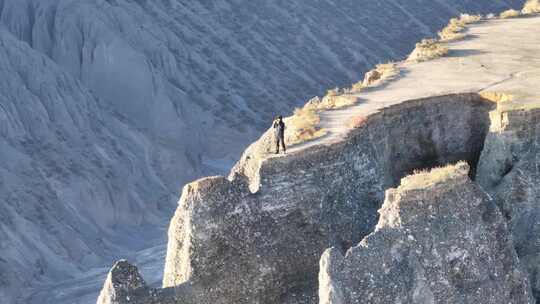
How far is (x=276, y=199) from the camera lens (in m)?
15.7

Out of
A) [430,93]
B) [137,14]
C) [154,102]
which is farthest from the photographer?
[137,14]

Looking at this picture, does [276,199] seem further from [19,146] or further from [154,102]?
[154,102]

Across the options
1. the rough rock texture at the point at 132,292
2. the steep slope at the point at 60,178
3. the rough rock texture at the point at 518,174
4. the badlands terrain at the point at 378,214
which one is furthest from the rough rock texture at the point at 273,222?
the steep slope at the point at 60,178

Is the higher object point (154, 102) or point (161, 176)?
point (154, 102)

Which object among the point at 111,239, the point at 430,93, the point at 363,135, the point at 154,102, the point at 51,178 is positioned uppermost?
the point at 154,102

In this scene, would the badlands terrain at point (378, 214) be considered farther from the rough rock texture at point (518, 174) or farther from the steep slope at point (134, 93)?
the steep slope at point (134, 93)

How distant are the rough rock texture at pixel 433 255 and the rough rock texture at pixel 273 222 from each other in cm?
188

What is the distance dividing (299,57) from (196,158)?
51.1 ft

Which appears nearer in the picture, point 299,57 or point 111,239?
point 111,239

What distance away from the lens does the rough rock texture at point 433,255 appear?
13.2m

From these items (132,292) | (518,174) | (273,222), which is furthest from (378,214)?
(132,292)

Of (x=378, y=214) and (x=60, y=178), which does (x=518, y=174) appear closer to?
(x=378, y=214)

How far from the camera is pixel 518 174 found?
666 inches

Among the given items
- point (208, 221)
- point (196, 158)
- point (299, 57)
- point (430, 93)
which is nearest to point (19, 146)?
point (196, 158)
